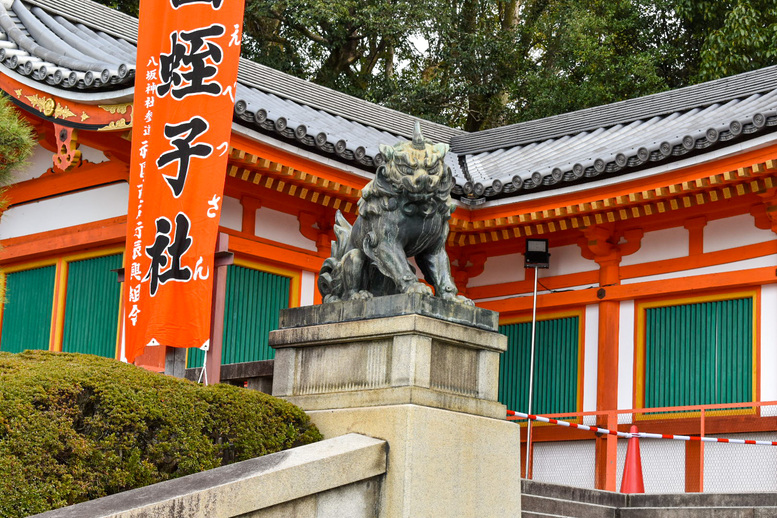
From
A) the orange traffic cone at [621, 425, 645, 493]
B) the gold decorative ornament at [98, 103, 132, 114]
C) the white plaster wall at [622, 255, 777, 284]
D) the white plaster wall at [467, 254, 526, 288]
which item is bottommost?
the orange traffic cone at [621, 425, 645, 493]

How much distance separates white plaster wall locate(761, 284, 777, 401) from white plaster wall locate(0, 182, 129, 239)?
6.92m

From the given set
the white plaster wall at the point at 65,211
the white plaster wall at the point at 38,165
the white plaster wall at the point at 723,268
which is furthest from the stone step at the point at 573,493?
the white plaster wall at the point at 38,165

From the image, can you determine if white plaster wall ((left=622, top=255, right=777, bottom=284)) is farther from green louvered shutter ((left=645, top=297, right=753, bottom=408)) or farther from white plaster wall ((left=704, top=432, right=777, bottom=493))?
white plaster wall ((left=704, top=432, right=777, bottom=493))

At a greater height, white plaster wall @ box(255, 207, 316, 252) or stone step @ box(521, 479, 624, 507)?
white plaster wall @ box(255, 207, 316, 252)

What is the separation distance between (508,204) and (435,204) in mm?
5981

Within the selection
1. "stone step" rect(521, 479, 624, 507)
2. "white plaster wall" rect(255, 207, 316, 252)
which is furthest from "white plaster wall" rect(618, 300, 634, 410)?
"stone step" rect(521, 479, 624, 507)

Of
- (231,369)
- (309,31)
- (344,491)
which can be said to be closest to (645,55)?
(309,31)

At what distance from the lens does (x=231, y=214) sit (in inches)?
495

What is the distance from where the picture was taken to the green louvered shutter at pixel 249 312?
41.0ft

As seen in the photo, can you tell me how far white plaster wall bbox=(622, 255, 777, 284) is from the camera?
1220 cm

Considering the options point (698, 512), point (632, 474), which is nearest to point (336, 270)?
point (698, 512)

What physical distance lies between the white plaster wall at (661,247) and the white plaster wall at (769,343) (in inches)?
44.7

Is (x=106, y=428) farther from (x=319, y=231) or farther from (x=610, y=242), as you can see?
(x=610, y=242)

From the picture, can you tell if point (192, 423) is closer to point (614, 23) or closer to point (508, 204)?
point (508, 204)
